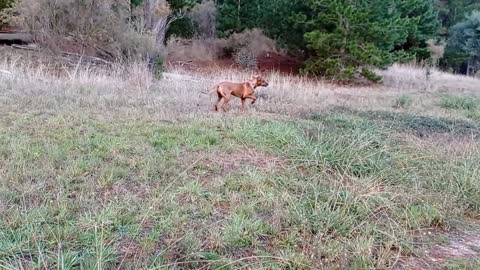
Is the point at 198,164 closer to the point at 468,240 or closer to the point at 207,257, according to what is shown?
the point at 207,257

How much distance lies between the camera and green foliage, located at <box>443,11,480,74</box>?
20.6 metres

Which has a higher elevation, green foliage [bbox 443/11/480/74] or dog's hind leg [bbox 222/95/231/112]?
green foliage [bbox 443/11/480/74]

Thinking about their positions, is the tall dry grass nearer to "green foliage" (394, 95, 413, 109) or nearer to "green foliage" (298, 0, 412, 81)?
"green foliage" (394, 95, 413, 109)

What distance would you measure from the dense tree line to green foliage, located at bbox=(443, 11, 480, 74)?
3.95 meters

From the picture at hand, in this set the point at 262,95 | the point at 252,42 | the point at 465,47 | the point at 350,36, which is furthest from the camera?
the point at 465,47

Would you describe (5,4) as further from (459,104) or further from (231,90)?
(459,104)

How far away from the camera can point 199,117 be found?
16.6 ft

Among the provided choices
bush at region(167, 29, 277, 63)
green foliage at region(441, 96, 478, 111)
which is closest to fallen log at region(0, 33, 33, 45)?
bush at region(167, 29, 277, 63)

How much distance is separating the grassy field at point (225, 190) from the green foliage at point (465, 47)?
17745 mm

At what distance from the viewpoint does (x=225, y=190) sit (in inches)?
117

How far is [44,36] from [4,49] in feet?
4.27

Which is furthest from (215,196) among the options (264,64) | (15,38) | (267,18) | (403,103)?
(264,64)

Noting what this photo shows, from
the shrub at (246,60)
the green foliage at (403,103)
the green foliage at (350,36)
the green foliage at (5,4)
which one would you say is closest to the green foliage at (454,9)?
the shrub at (246,60)

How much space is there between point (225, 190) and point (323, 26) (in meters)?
9.65
